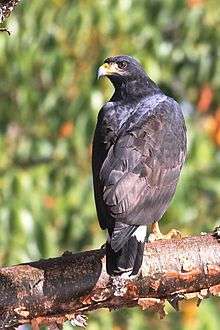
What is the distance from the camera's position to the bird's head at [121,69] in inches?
218

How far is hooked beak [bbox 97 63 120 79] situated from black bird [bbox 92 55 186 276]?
0.06 feet

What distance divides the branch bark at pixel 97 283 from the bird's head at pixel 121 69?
121 centimetres

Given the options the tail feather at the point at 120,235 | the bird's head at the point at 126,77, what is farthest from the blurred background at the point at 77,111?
the tail feather at the point at 120,235

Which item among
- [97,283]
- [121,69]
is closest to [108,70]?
[121,69]

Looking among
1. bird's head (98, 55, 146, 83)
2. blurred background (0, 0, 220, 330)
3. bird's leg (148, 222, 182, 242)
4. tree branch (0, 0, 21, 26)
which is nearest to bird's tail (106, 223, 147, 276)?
bird's leg (148, 222, 182, 242)

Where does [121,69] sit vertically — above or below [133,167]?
above

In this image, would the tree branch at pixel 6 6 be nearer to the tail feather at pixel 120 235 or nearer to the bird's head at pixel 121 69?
the tail feather at pixel 120 235

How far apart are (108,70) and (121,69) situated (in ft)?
0.28

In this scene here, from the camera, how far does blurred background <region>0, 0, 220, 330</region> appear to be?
6145 mm

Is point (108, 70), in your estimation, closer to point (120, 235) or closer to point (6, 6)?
point (120, 235)

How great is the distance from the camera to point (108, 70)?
5535 millimetres

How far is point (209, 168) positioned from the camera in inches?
254

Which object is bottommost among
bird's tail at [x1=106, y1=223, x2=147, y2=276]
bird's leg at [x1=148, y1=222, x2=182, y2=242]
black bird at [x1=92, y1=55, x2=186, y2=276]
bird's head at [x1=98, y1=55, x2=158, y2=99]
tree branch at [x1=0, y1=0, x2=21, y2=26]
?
bird's leg at [x1=148, y1=222, x2=182, y2=242]

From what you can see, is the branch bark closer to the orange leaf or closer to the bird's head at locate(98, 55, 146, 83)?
the bird's head at locate(98, 55, 146, 83)
